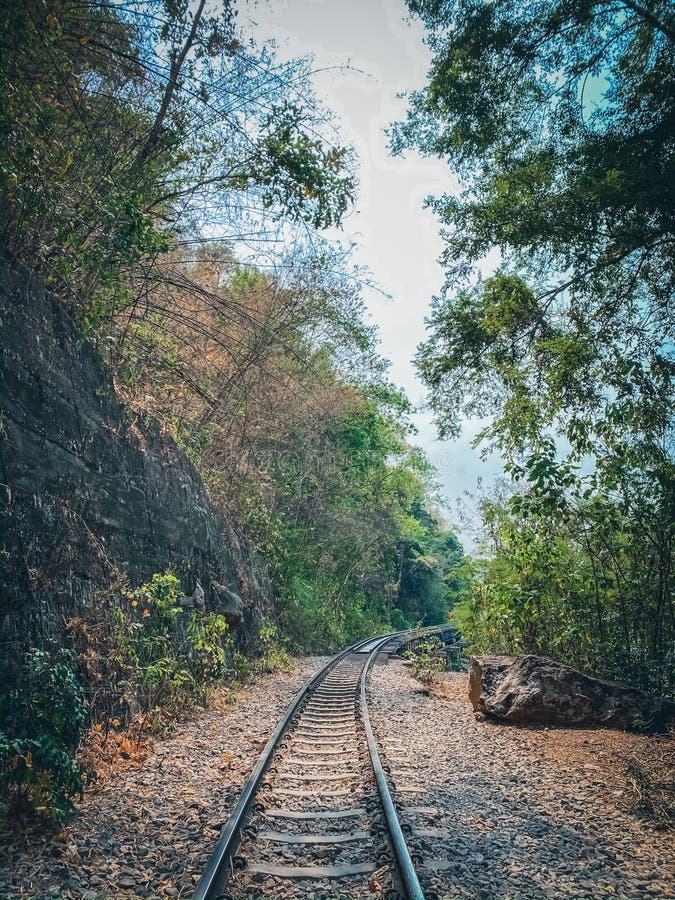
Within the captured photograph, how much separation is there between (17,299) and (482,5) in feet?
24.0

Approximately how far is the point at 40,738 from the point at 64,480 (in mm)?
2627

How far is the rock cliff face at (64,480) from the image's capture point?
186 inches

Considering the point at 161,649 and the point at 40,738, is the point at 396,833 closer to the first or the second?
the point at 40,738

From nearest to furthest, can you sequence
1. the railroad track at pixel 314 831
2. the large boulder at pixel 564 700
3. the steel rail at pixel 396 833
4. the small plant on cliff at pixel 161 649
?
the steel rail at pixel 396 833, the railroad track at pixel 314 831, the small plant on cliff at pixel 161 649, the large boulder at pixel 564 700

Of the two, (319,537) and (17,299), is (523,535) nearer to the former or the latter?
(17,299)

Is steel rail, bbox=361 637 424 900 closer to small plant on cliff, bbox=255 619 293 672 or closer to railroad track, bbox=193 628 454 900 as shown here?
railroad track, bbox=193 628 454 900

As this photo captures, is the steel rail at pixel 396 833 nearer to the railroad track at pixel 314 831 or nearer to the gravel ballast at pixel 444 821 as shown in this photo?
the railroad track at pixel 314 831

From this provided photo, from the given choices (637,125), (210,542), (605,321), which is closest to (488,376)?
(605,321)

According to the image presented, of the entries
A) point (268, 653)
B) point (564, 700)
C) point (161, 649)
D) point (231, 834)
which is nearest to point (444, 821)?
→ point (231, 834)

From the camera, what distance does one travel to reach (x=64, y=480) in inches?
221

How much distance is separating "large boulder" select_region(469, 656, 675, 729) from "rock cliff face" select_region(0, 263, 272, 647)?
18.2ft

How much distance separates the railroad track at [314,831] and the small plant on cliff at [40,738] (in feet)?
4.26

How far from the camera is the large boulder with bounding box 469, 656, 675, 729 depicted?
7043 millimetres

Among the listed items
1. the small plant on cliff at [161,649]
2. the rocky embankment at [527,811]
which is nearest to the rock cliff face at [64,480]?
the small plant on cliff at [161,649]
